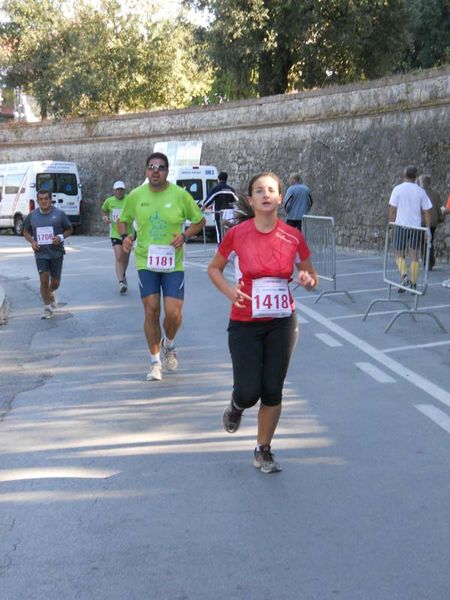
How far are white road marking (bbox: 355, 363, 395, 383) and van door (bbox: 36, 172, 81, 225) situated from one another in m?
28.3

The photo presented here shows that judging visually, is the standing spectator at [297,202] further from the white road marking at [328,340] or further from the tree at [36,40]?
the tree at [36,40]

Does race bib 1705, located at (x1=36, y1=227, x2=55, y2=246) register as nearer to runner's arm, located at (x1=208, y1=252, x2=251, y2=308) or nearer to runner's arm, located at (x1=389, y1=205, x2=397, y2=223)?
runner's arm, located at (x1=389, y1=205, x2=397, y2=223)

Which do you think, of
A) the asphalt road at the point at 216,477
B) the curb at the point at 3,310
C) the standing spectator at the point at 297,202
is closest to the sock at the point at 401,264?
the asphalt road at the point at 216,477

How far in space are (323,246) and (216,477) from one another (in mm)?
9841

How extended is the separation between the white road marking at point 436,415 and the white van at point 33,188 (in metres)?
29.7

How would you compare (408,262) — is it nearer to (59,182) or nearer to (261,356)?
(261,356)

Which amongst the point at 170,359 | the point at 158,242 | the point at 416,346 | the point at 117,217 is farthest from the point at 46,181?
the point at 158,242

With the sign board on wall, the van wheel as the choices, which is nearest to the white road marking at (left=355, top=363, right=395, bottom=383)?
the sign board on wall

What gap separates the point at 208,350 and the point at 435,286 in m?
7.04

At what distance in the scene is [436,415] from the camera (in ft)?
24.0

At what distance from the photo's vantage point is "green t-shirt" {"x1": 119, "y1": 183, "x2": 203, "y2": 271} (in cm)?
896

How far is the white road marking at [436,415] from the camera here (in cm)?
701

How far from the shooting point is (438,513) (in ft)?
16.6

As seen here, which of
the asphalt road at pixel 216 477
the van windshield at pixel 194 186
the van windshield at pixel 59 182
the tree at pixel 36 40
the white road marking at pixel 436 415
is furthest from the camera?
the tree at pixel 36 40
